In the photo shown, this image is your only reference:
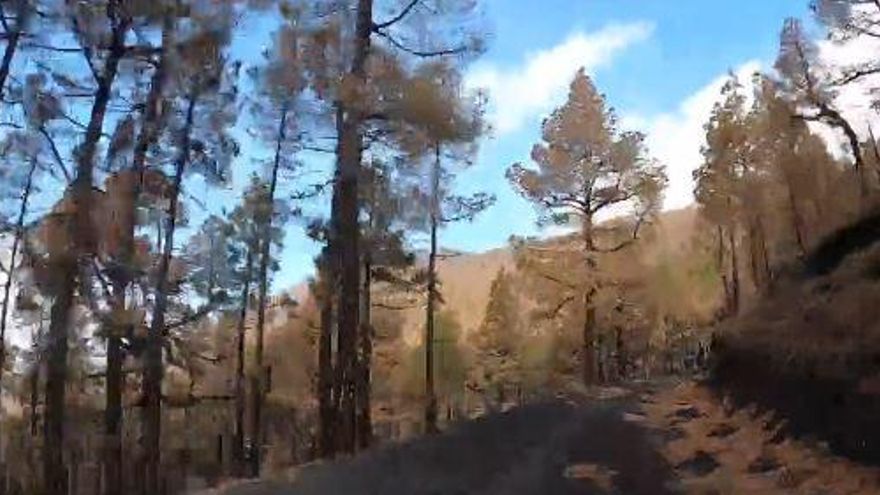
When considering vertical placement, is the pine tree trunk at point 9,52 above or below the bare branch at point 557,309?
above

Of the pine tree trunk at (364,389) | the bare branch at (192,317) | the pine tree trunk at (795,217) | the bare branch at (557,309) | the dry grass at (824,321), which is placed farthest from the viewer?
the pine tree trunk at (795,217)

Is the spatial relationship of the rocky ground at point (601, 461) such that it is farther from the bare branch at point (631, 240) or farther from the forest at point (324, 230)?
the bare branch at point (631, 240)

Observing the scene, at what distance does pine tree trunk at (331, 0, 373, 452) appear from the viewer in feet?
51.1

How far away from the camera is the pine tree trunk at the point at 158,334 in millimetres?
17703

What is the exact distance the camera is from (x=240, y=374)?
26.1 m

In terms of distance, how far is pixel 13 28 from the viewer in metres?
13.9

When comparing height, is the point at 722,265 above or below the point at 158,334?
above

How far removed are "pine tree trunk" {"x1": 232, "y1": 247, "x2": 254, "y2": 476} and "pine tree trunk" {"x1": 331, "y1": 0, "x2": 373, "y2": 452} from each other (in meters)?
10.6

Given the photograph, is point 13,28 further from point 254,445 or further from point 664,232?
point 664,232

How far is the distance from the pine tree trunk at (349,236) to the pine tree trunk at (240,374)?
10625 mm

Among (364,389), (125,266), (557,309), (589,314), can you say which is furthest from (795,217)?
(125,266)

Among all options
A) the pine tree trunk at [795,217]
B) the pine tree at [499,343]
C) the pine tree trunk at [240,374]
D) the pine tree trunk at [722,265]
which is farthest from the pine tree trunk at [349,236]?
the pine tree at [499,343]

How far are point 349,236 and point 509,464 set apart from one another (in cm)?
571

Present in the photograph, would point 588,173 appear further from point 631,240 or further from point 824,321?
point 824,321
